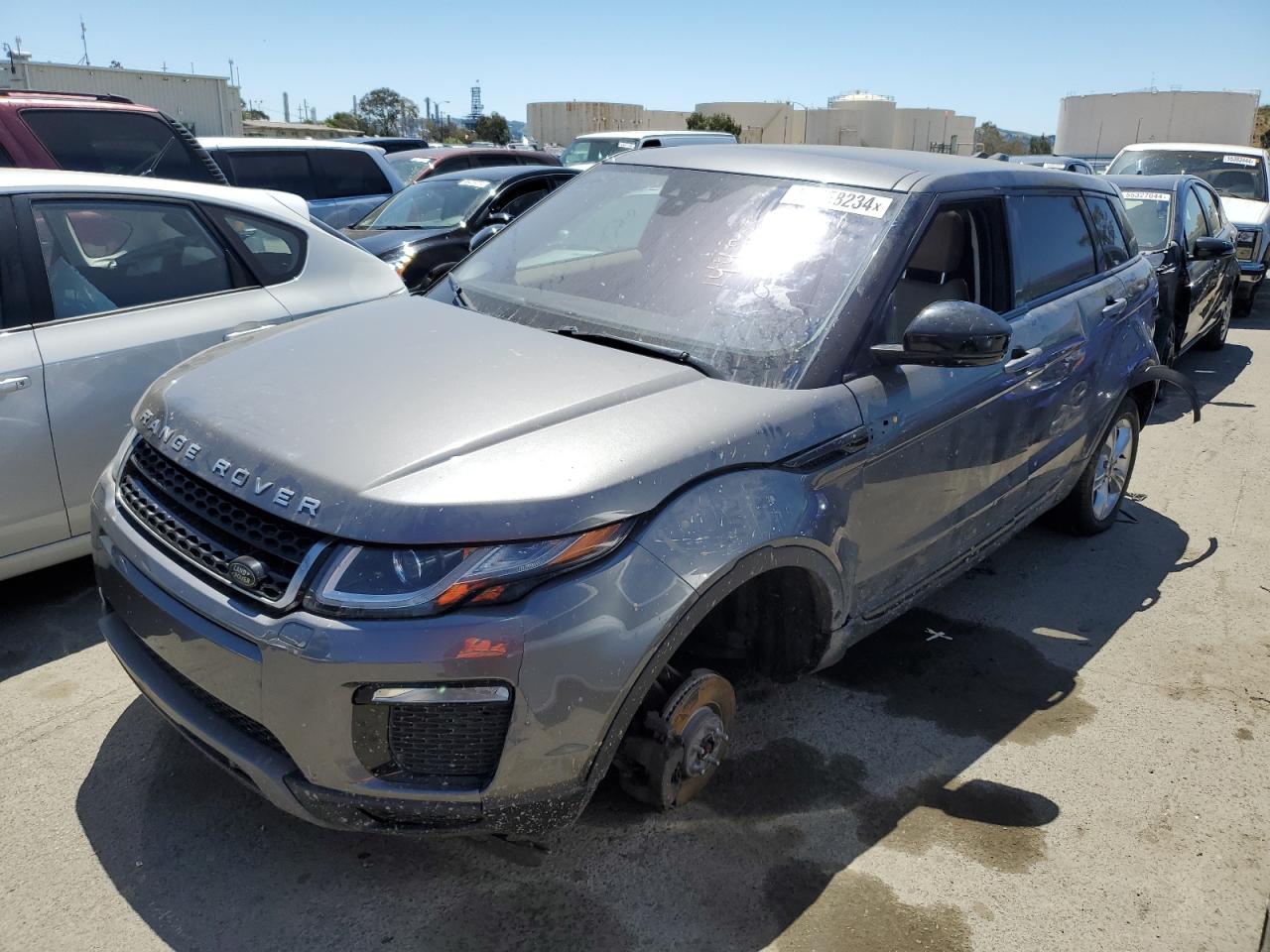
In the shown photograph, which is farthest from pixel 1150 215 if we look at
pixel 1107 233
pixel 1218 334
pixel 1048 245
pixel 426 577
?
pixel 426 577

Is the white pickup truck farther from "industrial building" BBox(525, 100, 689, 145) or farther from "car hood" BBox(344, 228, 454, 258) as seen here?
"industrial building" BBox(525, 100, 689, 145)

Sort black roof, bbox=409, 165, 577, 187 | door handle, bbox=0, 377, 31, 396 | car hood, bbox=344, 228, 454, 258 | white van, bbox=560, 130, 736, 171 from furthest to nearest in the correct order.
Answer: white van, bbox=560, 130, 736, 171, black roof, bbox=409, 165, 577, 187, car hood, bbox=344, 228, 454, 258, door handle, bbox=0, 377, 31, 396

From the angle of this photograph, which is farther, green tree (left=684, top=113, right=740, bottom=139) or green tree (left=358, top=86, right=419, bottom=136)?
green tree (left=358, top=86, right=419, bottom=136)

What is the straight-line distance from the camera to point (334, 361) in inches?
112

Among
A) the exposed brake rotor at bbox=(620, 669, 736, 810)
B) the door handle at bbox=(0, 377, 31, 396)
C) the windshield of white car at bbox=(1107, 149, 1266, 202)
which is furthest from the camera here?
the windshield of white car at bbox=(1107, 149, 1266, 202)

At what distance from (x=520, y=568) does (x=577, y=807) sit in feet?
2.01

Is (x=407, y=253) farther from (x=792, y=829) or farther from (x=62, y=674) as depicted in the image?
(x=792, y=829)

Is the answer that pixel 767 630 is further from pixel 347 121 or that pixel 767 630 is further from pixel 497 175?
pixel 347 121

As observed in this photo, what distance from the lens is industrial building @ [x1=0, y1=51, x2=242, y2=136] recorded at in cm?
3281

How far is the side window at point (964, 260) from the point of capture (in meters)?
3.46

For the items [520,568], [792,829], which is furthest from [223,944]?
[792,829]

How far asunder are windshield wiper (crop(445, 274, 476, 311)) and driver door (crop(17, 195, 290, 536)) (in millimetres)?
762

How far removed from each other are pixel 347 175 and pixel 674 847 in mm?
10322

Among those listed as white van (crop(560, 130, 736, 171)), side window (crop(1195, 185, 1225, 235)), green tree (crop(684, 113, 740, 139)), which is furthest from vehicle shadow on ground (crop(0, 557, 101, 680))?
green tree (crop(684, 113, 740, 139))
